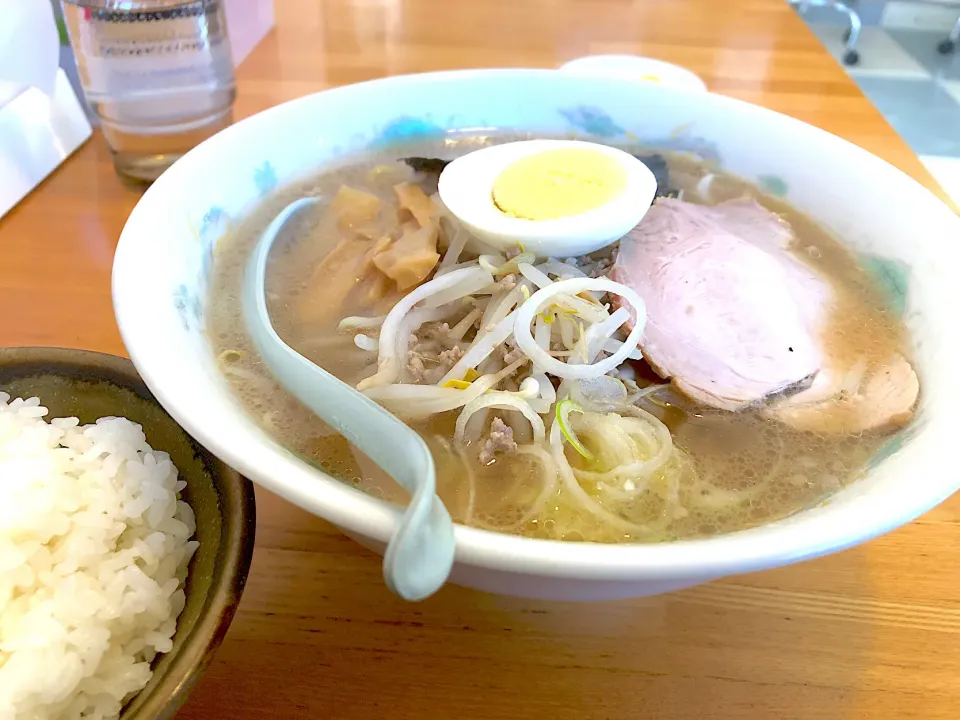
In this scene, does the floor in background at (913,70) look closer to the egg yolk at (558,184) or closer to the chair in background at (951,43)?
the chair in background at (951,43)

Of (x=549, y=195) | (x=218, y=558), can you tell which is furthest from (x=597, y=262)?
(x=218, y=558)

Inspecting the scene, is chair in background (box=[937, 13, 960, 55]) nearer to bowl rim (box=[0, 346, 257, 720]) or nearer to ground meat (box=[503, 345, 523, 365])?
ground meat (box=[503, 345, 523, 365])

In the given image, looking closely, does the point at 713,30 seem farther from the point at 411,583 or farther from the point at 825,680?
the point at 411,583

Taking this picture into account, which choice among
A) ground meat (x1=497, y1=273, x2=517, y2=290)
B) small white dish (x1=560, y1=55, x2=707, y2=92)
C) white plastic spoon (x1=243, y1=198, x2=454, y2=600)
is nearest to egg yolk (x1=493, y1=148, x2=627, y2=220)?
ground meat (x1=497, y1=273, x2=517, y2=290)

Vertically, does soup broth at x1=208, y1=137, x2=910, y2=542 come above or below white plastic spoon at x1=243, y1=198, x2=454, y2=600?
below

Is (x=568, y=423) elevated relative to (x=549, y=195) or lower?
lower

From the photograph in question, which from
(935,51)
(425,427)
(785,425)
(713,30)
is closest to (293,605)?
(425,427)

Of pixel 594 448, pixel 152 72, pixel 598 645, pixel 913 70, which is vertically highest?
pixel 152 72

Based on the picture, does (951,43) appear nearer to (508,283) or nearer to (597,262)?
(597,262)
